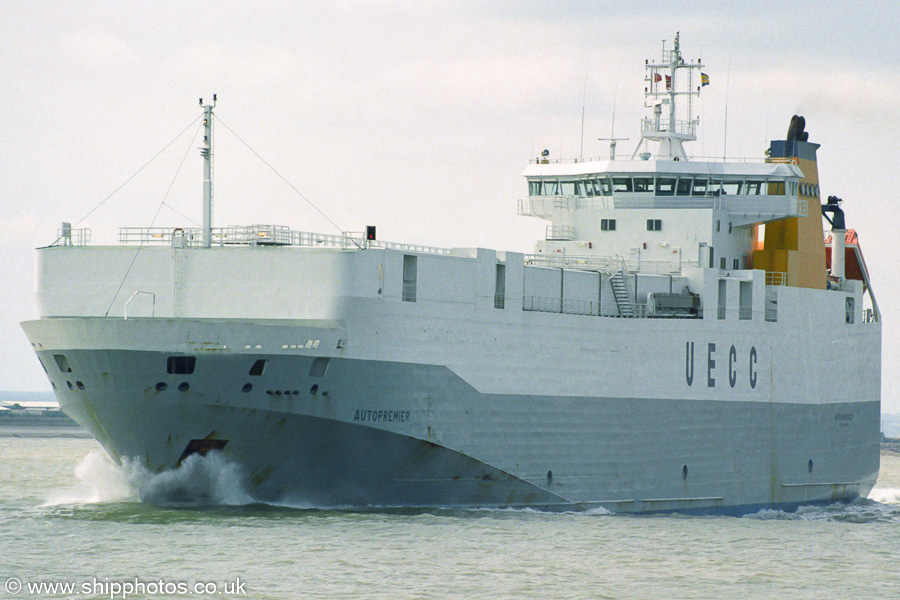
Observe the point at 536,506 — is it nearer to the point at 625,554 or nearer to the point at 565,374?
the point at 565,374

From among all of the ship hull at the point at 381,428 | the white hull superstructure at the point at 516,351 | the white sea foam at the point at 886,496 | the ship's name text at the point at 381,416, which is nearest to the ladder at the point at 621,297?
the white hull superstructure at the point at 516,351

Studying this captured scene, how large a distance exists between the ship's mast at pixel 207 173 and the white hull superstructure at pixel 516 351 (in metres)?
0.12

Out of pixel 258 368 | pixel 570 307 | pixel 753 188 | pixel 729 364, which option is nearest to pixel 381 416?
pixel 258 368

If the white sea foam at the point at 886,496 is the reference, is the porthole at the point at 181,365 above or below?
above

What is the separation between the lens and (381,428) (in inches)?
1083

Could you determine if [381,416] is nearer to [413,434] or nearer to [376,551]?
[413,434]

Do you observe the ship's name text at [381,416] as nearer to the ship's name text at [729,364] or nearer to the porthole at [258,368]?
the porthole at [258,368]

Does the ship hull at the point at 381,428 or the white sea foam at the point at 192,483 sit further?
the white sea foam at the point at 192,483

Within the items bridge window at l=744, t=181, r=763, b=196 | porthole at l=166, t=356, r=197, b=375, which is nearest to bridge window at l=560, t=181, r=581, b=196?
bridge window at l=744, t=181, r=763, b=196

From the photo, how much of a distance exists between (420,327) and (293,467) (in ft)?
12.6

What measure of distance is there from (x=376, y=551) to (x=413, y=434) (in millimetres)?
4388

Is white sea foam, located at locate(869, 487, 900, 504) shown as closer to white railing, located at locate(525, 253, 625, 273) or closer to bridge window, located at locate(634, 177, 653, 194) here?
bridge window, located at locate(634, 177, 653, 194)

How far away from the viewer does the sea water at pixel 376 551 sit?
21.6 m

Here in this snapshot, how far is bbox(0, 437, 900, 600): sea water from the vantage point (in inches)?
850
